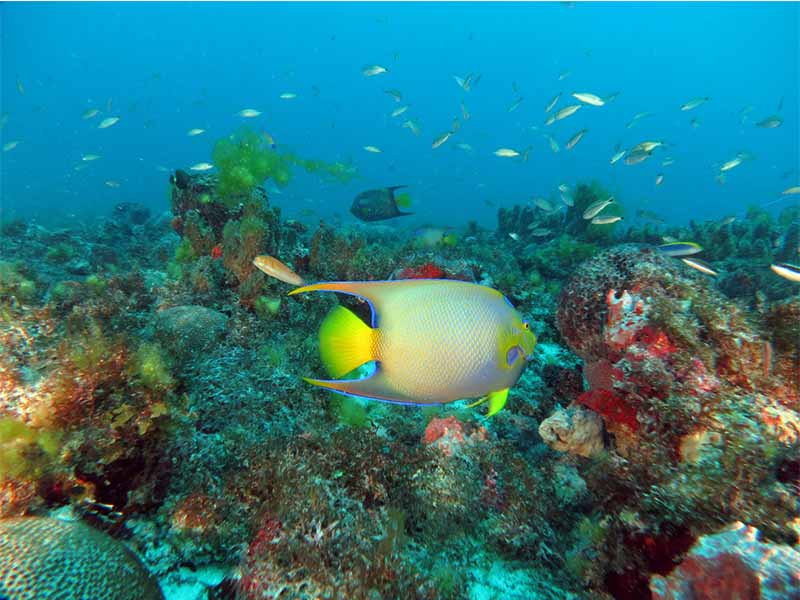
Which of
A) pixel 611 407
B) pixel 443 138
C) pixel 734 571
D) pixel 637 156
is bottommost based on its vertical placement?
pixel 443 138

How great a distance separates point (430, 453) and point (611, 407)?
1.17 metres

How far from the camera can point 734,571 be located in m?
1.25

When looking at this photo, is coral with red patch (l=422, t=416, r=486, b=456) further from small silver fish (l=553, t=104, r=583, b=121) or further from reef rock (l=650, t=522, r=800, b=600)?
small silver fish (l=553, t=104, r=583, b=121)

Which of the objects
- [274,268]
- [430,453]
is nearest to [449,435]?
[430,453]

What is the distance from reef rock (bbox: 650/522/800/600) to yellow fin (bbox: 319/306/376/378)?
135 cm

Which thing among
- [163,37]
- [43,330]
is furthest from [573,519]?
[163,37]

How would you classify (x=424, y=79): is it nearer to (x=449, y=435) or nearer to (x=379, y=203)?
(x=379, y=203)

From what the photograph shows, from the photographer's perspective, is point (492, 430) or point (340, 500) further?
point (492, 430)

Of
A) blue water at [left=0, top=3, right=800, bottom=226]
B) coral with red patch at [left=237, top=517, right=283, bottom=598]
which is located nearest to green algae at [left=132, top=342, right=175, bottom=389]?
coral with red patch at [left=237, top=517, right=283, bottom=598]

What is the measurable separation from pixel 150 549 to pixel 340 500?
3.01 feet

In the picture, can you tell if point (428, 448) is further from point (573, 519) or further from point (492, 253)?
point (492, 253)

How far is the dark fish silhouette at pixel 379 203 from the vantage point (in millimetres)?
7963

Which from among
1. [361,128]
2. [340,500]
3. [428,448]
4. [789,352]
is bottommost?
[361,128]

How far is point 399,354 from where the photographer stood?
156cm
